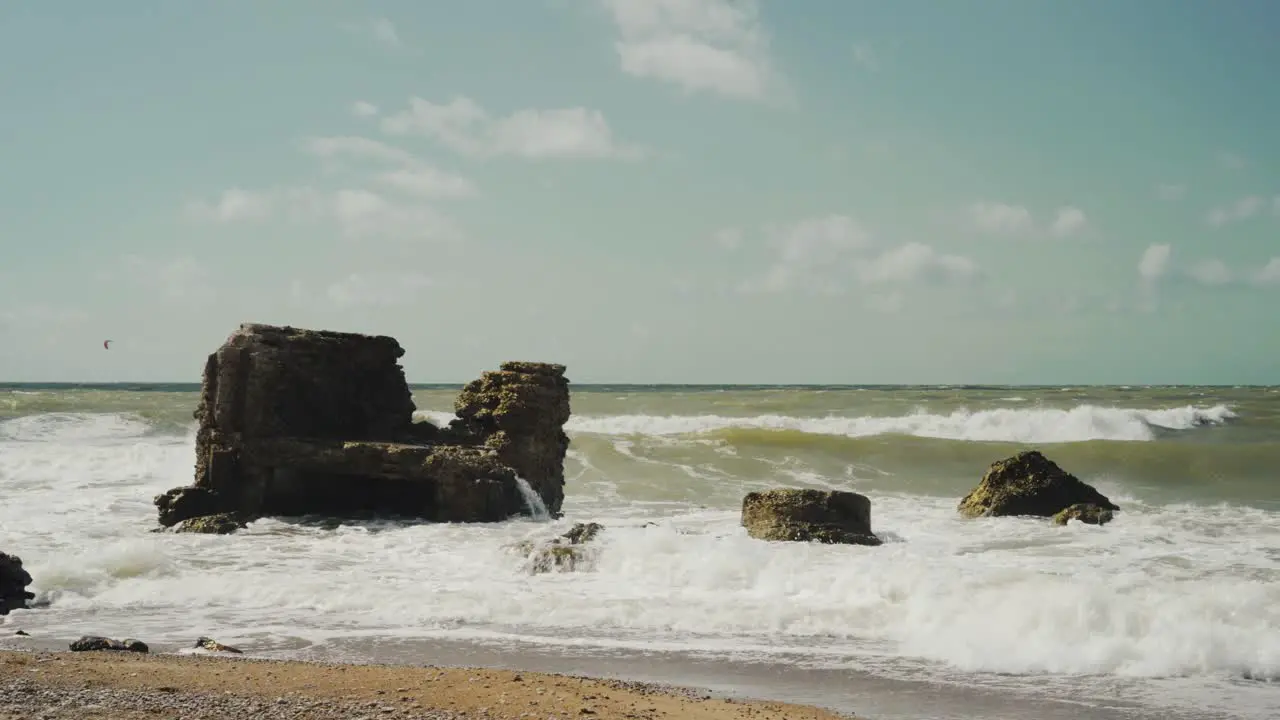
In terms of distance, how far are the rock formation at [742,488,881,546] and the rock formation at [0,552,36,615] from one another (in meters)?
6.56

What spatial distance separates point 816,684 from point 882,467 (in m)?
16.8

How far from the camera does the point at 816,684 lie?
6.28m

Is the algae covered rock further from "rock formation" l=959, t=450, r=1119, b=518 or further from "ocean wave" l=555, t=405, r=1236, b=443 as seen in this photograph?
"ocean wave" l=555, t=405, r=1236, b=443

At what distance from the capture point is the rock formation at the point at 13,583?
847 centimetres

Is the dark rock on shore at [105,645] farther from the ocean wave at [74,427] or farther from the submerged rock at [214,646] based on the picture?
the ocean wave at [74,427]

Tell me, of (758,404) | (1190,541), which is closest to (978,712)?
(1190,541)

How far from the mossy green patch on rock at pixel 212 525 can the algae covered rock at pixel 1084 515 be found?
370 inches

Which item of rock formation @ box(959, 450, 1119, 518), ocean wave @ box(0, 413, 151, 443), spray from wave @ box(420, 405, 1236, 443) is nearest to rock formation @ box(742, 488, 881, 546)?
rock formation @ box(959, 450, 1119, 518)

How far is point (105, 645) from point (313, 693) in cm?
201

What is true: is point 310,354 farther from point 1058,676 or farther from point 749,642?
point 1058,676

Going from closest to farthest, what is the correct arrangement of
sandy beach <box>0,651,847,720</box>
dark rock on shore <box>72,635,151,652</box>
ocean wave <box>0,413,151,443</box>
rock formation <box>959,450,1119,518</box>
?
sandy beach <box>0,651,847,720</box> → dark rock on shore <box>72,635,151,652</box> → rock formation <box>959,450,1119,518</box> → ocean wave <box>0,413,151,443</box>

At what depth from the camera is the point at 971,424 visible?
34.3 metres

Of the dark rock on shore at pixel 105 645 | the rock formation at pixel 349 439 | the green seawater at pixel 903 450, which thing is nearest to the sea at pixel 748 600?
the dark rock on shore at pixel 105 645

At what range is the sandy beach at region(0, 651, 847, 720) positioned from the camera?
5160 mm
